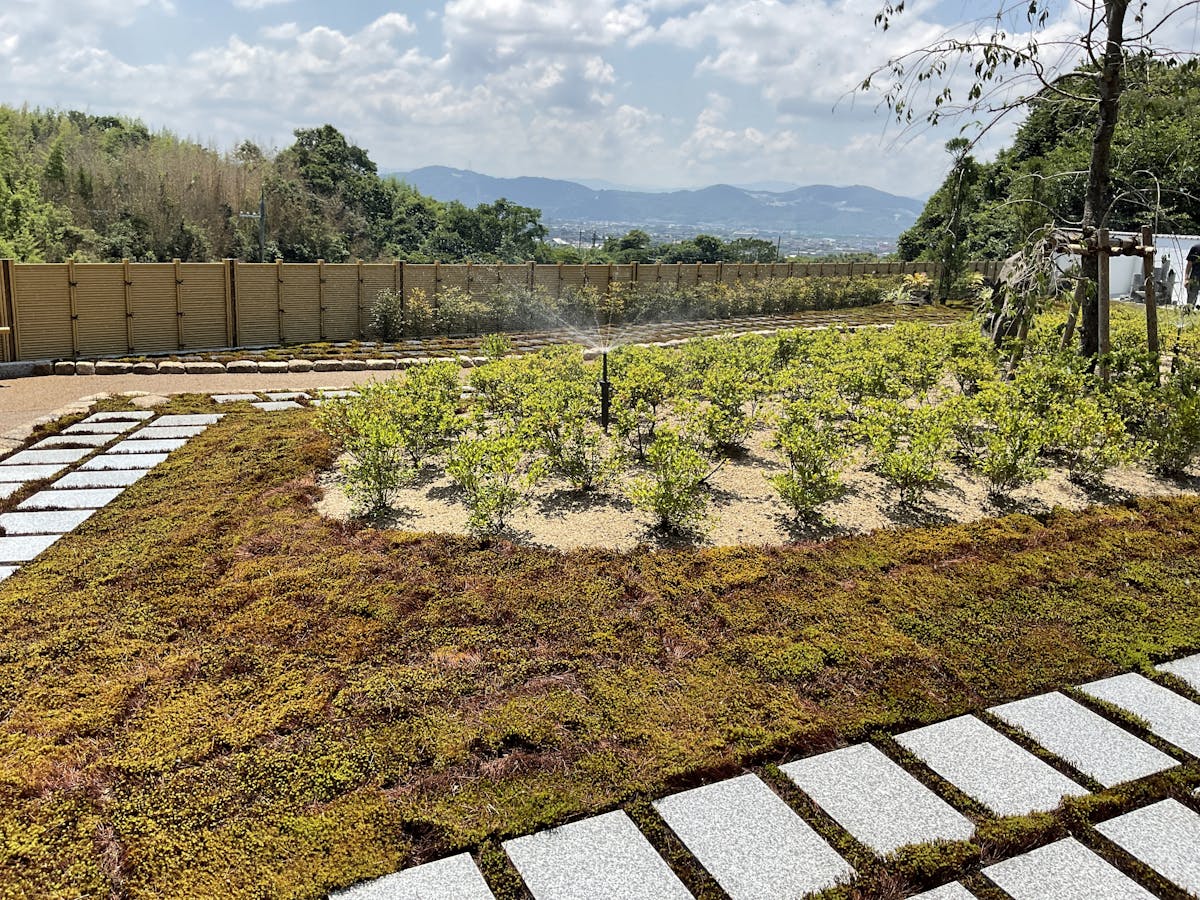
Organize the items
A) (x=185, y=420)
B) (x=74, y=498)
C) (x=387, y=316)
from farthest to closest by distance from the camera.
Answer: (x=387, y=316), (x=185, y=420), (x=74, y=498)

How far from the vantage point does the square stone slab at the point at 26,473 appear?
5.84m

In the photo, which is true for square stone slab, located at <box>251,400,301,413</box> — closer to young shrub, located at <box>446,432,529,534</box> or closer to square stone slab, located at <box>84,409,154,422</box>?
square stone slab, located at <box>84,409,154,422</box>

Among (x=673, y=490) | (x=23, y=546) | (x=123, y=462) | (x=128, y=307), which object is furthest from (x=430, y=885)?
(x=128, y=307)

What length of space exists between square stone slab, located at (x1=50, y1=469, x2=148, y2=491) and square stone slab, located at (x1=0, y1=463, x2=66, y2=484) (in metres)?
0.16

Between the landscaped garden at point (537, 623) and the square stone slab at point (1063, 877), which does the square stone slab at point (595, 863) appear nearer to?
the landscaped garden at point (537, 623)

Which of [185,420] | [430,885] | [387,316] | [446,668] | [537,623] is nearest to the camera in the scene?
[430,885]

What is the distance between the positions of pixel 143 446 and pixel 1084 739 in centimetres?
710

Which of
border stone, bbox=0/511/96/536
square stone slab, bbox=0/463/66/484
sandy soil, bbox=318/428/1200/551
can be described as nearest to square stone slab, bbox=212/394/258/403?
square stone slab, bbox=0/463/66/484

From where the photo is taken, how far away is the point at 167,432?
7.42 meters

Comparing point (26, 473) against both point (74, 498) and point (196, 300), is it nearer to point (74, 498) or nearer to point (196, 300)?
point (74, 498)

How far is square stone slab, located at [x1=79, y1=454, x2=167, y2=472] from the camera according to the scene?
6207 mm

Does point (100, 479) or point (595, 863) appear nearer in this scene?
point (595, 863)

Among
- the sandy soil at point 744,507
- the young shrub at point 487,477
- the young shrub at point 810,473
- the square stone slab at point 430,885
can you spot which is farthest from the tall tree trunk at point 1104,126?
the square stone slab at point 430,885

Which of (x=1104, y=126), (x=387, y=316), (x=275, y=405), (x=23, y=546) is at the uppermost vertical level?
(x=1104, y=126)
